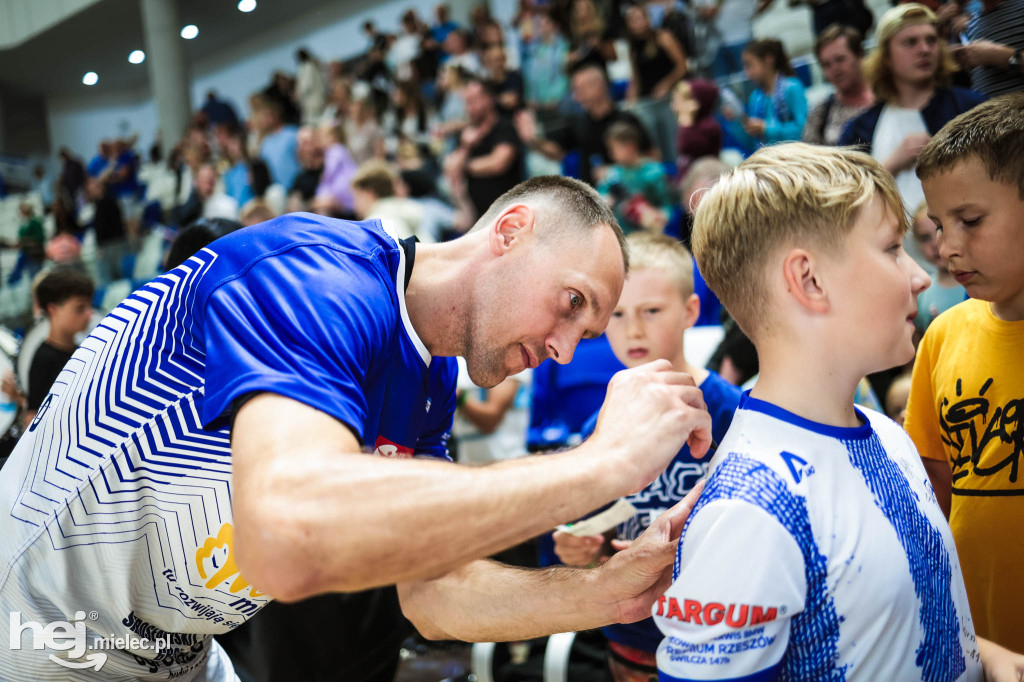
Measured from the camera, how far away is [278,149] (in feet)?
29.7

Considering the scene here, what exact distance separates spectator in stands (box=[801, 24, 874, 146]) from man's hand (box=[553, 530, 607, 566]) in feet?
9.38

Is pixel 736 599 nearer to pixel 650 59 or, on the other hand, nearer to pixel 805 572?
pixel 805 572

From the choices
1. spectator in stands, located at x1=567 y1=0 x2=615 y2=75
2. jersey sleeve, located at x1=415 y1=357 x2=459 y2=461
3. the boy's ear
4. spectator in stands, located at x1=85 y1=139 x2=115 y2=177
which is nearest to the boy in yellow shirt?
the boy's ear

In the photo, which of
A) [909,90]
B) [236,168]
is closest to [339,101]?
[236,168]

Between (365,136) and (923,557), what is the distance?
7.79 meters

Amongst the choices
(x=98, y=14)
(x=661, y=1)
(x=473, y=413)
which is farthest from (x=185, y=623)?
(x=98, y=14)

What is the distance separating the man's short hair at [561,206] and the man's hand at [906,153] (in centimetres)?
207

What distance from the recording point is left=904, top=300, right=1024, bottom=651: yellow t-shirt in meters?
1.72

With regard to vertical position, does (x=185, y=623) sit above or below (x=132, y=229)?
below

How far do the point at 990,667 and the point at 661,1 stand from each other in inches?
276

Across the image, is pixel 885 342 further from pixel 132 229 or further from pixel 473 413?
pixel 132 229

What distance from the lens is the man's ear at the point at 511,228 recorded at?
1.81 m

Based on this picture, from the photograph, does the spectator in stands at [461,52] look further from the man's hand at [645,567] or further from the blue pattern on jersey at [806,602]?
the blue pattern on jersey at [806,602]

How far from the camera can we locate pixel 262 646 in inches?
99.1
